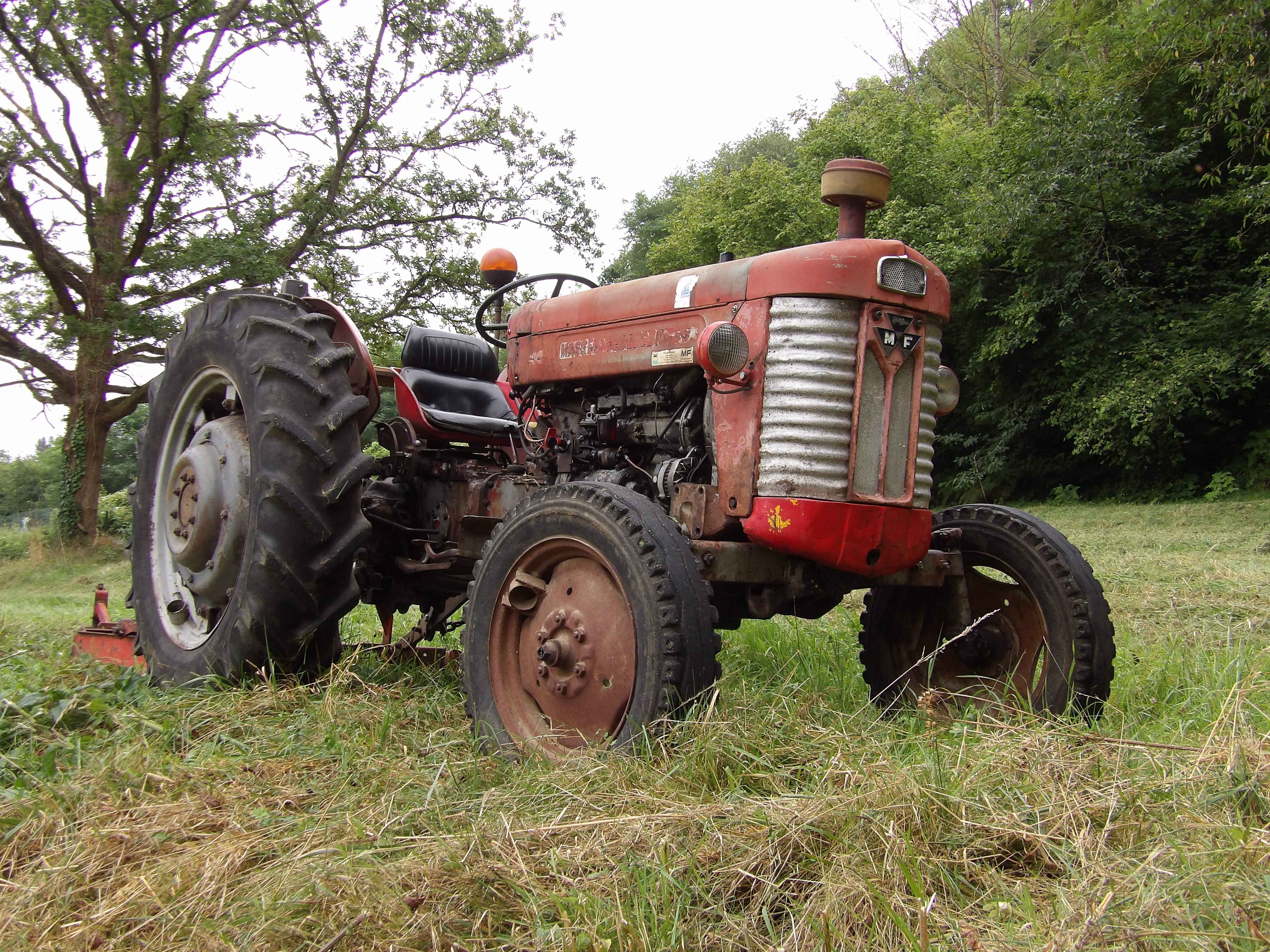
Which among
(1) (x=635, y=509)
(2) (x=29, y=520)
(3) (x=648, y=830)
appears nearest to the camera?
(3) (x=648, y=830)

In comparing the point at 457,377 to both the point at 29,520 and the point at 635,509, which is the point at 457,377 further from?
the point at 29,520

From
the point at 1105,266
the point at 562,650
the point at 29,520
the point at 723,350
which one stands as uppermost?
the point at 1105,266

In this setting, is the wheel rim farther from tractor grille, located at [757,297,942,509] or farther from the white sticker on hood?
tractor grille, located at [757,297,942,509]

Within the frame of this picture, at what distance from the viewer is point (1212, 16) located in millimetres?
9258

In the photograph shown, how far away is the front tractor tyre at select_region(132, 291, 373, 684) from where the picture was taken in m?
3.22

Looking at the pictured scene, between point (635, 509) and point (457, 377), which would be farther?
point (457, 377)

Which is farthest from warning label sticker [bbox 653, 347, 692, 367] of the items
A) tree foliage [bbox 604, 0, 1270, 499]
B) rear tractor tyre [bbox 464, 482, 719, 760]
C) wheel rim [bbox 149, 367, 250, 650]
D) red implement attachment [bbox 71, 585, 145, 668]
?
tree foliage [bbox 604, 0, 1270, 499]

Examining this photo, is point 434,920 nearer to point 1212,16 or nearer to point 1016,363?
point 1212,16

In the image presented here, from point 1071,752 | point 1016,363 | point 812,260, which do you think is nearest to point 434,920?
point 1071,752

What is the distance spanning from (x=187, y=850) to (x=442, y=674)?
1.86 m

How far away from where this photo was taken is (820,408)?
2.76 m

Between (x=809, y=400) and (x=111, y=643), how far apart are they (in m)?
3.17

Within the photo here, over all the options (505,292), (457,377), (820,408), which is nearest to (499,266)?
(505,292)

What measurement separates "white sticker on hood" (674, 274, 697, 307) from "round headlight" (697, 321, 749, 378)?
28 cm
